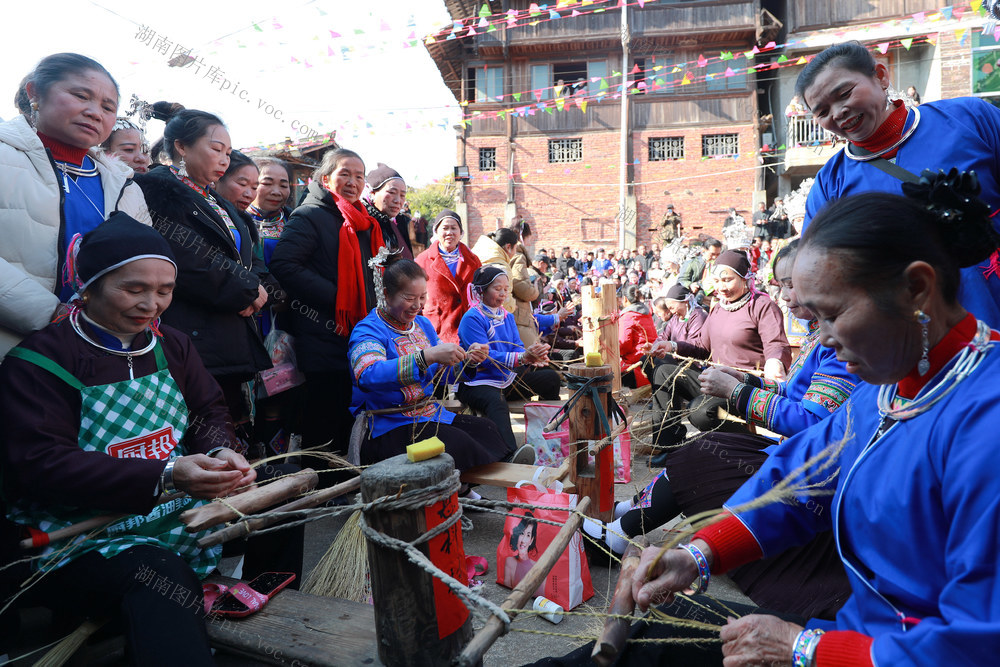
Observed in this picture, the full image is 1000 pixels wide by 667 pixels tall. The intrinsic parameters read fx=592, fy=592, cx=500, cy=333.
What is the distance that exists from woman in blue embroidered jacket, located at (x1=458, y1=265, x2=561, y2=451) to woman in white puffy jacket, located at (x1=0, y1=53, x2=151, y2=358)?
2.43 meters

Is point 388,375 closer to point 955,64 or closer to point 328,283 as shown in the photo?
point 328,283

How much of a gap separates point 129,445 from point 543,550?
1.64m

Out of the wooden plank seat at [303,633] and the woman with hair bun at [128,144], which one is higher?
the woman with hair bun at [128,144]

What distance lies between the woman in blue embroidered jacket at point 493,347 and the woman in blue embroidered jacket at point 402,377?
904mm

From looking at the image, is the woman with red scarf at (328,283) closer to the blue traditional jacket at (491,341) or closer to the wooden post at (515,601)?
the blue traditional jacket at (491,341)

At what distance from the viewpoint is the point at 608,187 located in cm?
1958

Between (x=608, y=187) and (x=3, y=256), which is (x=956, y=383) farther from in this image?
(x=608, y=187)

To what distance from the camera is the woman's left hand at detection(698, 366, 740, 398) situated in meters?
2.45

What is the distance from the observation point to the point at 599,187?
19641 millimetres

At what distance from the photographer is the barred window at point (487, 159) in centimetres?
2003

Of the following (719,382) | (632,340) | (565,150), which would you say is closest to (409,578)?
(719,382)

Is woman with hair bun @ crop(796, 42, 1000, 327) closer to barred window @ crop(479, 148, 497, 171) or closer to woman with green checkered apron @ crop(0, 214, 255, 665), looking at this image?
woman with green checkered apron @ crop(0, 214, 255, 665)

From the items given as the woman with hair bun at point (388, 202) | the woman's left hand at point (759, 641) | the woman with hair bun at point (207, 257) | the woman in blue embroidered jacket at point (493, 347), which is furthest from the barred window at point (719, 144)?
the woman's left hand at point (759, 641)

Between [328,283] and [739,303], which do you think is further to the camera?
[739,303]
